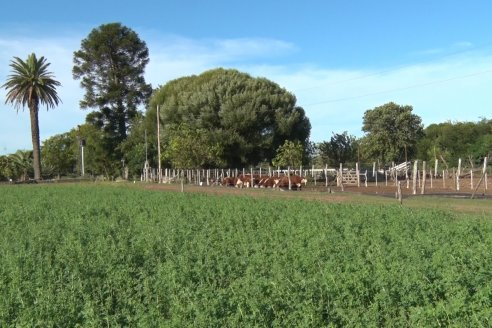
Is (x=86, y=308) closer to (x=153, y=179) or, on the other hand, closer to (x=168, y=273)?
(x=168, y=273)

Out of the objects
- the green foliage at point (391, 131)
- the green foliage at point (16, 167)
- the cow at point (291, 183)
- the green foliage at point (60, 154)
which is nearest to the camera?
the cow at point (291, 183)

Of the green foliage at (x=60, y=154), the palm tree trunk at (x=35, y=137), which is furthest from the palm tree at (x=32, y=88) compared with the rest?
the green foliage at (x=60, y=154)

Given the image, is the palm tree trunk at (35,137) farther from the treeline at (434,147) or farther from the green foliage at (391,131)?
the green foliage at (391,131)

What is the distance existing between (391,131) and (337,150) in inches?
452

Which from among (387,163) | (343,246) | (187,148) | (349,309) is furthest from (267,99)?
(349,309)

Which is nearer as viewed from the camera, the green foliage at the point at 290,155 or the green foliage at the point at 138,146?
the green foliage at the point at 290,155

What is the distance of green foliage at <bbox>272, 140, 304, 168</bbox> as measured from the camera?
57.3 meters

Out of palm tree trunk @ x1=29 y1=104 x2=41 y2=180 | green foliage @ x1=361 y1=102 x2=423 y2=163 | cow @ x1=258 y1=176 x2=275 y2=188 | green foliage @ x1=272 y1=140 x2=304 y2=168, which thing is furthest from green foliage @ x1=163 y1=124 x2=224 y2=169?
green foliage @ x1=361 y1=102 x2=423 y2=163

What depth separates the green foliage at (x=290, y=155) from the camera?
57312mm

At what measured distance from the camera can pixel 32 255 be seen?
10938 mm

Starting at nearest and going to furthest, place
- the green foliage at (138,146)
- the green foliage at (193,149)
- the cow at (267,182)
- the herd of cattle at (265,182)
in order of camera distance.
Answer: the herd of cattle at (265,182) < the cow at (267,182) < the green foliage at (193,149) < the green foliage at (138,146)

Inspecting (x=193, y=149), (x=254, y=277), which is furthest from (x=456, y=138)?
(x=254, y=277)

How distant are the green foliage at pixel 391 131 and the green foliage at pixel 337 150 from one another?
810 cm

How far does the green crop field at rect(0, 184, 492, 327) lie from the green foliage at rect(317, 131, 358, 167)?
5418 cm
